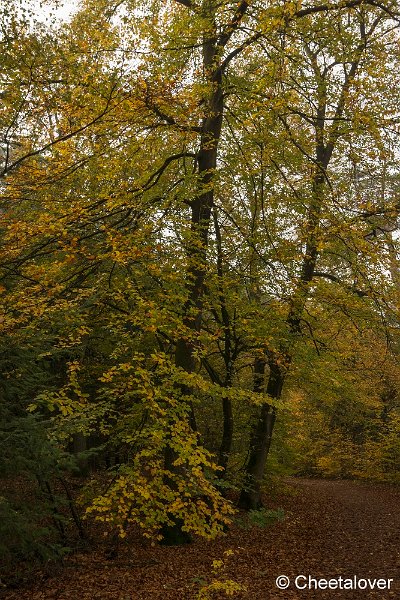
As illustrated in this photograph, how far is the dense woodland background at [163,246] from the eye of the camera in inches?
270

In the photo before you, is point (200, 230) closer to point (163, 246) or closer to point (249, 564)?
point (163, 246)

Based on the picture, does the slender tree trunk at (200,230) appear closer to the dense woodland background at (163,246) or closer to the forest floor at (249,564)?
the dense woodland background at (163,246)

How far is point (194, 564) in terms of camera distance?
28.1 feet

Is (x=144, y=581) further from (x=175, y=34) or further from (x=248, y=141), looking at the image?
(x=175, y=34)

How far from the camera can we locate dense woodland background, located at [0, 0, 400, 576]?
6848mm

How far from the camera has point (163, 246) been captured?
8.53 m

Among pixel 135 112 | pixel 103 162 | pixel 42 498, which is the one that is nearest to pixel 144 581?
pixel 42 498

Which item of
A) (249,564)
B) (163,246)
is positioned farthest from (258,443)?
(163,246)

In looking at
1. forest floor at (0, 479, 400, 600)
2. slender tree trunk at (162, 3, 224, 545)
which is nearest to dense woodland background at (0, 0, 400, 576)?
slender tree trunk at (162, 3, 224, 545)

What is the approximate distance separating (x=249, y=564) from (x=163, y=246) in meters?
5.71

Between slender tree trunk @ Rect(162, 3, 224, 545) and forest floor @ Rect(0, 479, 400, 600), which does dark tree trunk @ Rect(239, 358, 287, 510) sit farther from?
slender tree trunk @ Rect(162, 3, 224, 545)

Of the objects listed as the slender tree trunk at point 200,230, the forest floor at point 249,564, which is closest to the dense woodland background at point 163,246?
the slender tree trunk at point 200,230

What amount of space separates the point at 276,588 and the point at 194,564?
4.91 feet

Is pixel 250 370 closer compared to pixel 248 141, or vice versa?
pixel 248 141
